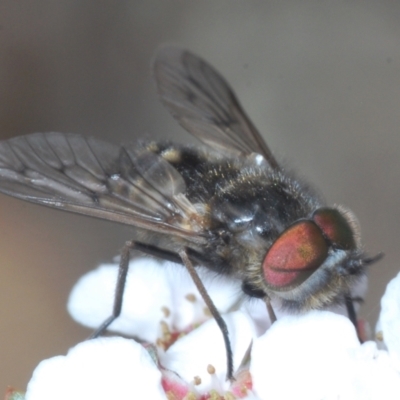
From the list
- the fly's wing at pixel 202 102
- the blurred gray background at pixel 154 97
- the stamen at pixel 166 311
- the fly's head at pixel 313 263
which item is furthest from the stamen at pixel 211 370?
the blurred gray background at pixel 154 97

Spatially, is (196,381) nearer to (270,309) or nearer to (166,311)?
(270,309)

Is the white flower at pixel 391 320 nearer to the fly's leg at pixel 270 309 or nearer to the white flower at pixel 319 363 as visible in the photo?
the white flower at pixel 319 363

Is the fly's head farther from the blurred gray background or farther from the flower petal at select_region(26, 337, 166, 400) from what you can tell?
the blurred gray background

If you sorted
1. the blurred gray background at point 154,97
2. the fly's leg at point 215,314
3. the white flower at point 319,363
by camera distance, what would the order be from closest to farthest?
the white flower at point 319,363, the fly's leg at point 215,314, the blurred gray background at point 154,97

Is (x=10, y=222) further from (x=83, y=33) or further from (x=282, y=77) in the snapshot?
(x=282, y=77)

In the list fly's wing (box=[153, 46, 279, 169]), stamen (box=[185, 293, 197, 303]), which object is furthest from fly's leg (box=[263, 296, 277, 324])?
fly's wing (box=[153, 46, 279, 169])

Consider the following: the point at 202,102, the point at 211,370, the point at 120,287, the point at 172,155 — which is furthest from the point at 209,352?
the point at 202,102

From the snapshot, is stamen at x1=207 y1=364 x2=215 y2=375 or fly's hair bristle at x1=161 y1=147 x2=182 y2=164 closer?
stamen at x1=207 y1=364 x2=215 y2=375
